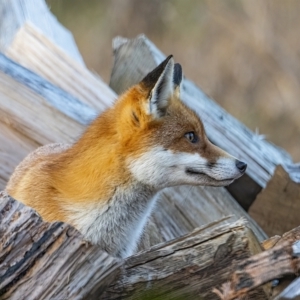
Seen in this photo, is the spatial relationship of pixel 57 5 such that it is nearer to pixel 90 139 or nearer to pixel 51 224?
pixel 90 139

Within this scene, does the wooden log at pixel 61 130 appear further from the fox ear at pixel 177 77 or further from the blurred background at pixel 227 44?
the blurred background at pixel 227 44

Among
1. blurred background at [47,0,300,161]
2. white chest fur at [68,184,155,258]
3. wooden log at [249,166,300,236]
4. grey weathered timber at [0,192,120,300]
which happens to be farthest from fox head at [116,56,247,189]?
blurred background at [47,0,300,161]

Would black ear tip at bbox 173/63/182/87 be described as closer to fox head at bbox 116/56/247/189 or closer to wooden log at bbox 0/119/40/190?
fox head at bbox 116/56/247/189

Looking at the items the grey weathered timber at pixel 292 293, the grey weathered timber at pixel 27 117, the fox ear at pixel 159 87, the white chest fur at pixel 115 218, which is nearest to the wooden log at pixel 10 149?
the grey weathered timber at pixel 27 117

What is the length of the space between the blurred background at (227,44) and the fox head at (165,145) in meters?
6.13

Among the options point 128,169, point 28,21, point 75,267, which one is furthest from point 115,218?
point 28,21

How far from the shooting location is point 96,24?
11133 millimetres

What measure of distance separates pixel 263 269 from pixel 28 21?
3.44 m

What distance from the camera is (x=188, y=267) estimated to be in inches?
92.8

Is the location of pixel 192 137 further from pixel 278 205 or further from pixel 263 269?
pixel 263 269

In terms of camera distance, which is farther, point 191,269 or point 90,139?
point 90,139

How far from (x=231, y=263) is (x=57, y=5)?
5.90m

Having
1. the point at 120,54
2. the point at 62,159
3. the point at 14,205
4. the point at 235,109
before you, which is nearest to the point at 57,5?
the point at 120,54

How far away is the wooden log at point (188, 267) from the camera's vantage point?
232cm
